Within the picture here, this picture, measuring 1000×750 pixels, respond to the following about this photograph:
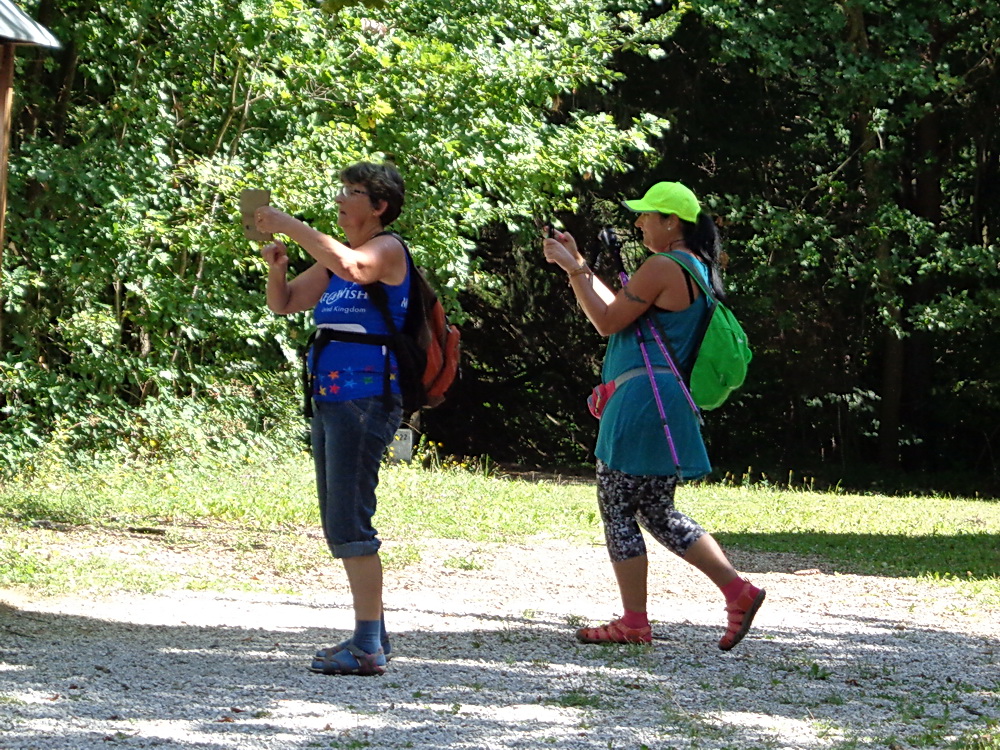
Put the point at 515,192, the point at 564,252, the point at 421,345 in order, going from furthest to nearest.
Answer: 1. the point at 515,192
2. the point at 564,252
3. the point at 421,345

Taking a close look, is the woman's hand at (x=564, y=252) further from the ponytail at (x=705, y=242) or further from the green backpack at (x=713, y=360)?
the ponytail at (x=705, y=242)

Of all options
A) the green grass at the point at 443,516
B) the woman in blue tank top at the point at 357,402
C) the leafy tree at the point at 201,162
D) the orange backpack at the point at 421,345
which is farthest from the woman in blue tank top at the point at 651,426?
the leafy tree at the point at 201,162

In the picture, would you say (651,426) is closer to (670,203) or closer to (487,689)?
(670,203)

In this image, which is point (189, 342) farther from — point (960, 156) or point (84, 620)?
point (960, 156)

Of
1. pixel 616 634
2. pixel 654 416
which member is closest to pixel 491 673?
pixel 616 634

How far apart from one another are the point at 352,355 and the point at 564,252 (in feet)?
3.40

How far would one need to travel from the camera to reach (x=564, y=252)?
561 cm

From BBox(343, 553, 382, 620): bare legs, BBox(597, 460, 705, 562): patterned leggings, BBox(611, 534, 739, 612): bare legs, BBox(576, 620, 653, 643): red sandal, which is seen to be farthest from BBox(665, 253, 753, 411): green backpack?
BBox(343, 553, 382, 620): bare legs

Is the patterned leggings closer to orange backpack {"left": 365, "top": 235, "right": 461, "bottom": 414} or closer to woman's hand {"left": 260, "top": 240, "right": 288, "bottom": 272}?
orange backpack {"left": 365, "top": 235, "right": 461, "bottom": 414}

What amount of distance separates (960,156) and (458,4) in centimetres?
1141

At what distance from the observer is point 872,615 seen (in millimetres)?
7188

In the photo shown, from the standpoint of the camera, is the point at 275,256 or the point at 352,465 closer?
the point at 352,465

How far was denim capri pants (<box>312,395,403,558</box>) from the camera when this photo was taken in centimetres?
502

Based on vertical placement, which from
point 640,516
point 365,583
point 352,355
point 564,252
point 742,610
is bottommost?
point 742,610
